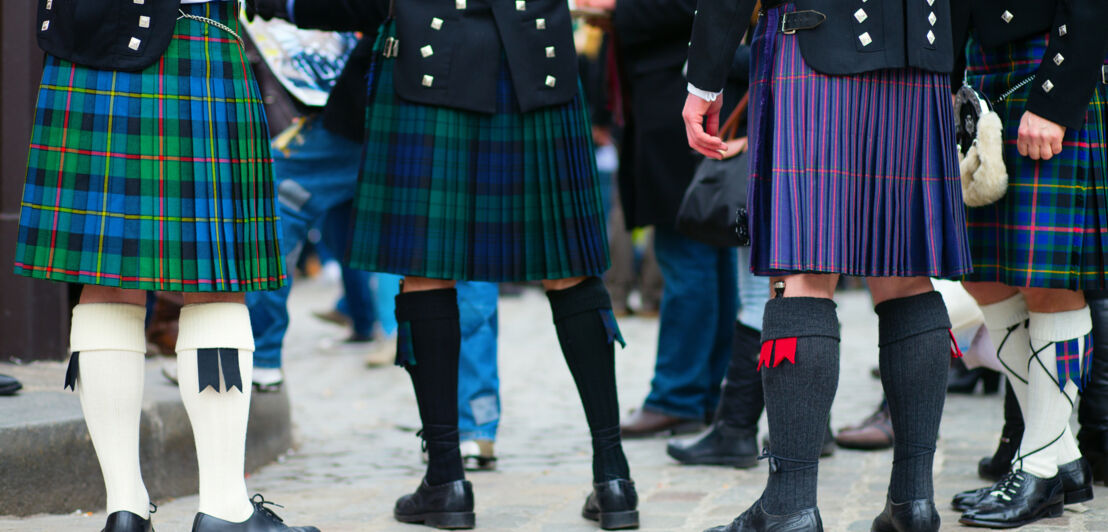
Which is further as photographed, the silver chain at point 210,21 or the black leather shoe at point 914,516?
the black leather shoe at point 914,516

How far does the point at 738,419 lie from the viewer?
3.35 m

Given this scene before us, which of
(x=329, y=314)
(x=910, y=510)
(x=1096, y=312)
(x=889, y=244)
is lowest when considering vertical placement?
(x=329, y=314)

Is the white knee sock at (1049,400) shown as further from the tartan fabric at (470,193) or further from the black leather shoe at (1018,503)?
the tartan fabric at (470,193)

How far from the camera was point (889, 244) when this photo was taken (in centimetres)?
216

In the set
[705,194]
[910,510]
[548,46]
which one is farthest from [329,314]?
[910,510]

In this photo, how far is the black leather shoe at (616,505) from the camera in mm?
2553

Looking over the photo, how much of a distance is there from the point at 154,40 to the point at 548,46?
90cm

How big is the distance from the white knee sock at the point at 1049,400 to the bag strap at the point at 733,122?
104cm

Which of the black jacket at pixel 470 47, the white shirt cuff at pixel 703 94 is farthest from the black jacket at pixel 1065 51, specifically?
the black jacket at pixel 470 47

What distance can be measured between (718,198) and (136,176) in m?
1.72

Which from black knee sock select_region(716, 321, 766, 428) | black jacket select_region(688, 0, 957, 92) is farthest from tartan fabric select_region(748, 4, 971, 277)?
black knee sock select_region(716, 321, 766, 428)

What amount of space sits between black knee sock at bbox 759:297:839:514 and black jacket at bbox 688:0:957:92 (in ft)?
1.61

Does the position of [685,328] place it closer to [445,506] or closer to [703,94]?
[445,506]

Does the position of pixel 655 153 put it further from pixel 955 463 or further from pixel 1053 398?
pixel 1053 398
